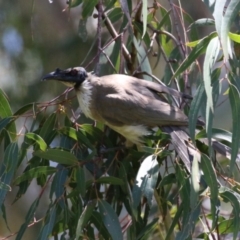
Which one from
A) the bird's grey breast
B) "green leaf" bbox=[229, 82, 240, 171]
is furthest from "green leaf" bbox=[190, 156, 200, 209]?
the bird's grey breast

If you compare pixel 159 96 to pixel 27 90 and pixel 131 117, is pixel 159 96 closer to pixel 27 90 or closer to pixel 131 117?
pixel 131 117

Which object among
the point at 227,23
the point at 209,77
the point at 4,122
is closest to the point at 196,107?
the point at 209,77

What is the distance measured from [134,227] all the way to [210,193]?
0.36m

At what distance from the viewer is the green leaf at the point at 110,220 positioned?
5.69 ft

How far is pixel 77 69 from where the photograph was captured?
2.14m

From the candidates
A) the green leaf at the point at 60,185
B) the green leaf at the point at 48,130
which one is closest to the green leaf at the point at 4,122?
→ the green leaf at the point at 48,130

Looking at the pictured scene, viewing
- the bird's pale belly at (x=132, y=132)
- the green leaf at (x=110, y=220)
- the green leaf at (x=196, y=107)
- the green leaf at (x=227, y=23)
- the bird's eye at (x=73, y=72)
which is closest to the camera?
the green leaf at (x=227, y=23)

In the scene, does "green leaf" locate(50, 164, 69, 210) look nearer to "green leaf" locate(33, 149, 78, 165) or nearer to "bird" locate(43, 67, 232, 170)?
"green leaf" locate(33, 149, 78, 165)

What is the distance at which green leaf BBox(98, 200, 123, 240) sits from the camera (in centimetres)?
174

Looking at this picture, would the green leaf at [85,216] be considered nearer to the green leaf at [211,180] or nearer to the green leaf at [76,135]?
the green leaf at [76,135]

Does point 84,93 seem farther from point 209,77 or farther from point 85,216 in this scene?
point 209,77

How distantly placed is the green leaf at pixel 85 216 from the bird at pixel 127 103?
0.30 meters

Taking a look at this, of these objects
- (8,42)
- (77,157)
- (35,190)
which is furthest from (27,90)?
(77,157)

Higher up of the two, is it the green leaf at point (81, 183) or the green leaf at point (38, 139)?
the green leaf at point (38, 139)
